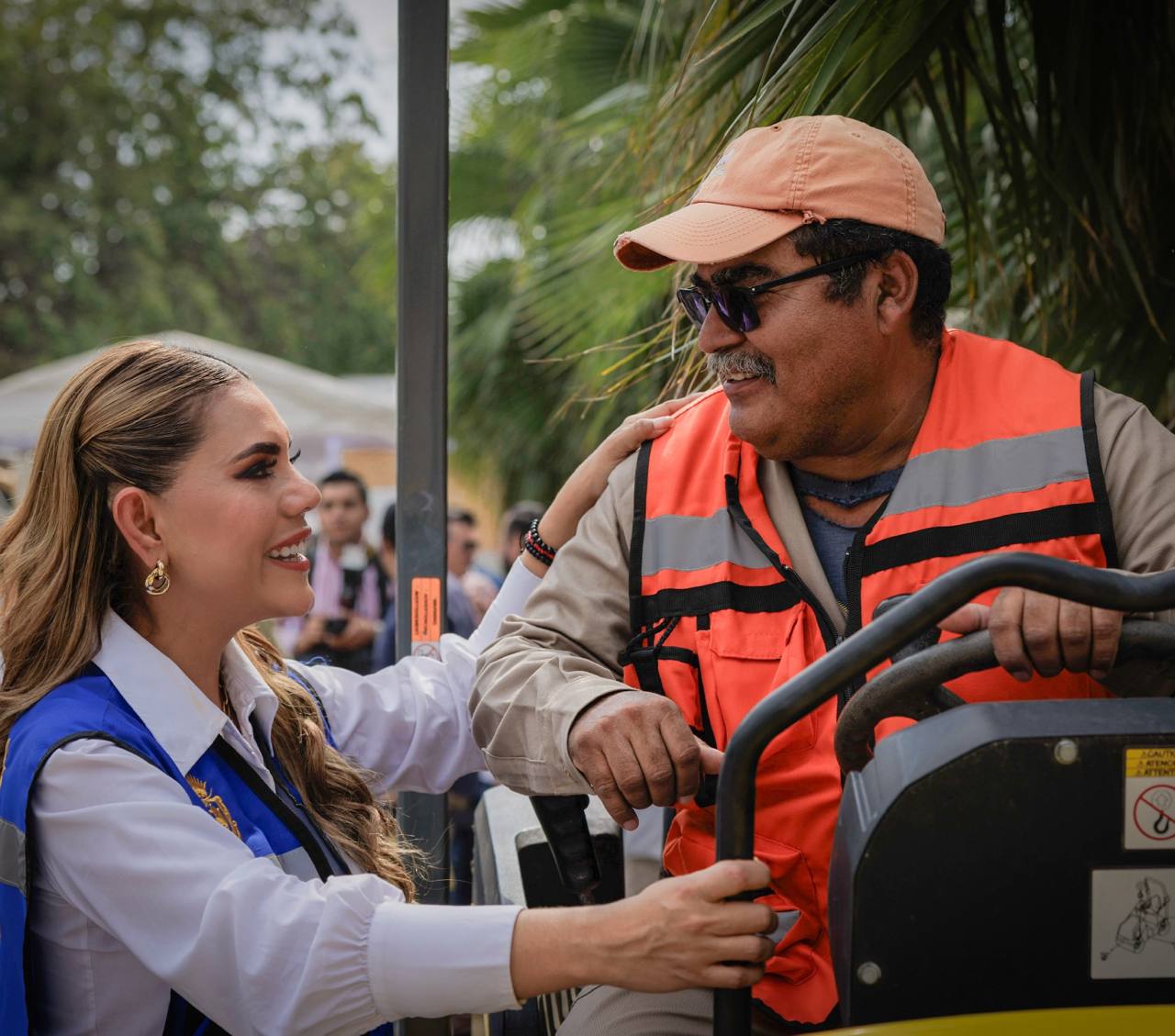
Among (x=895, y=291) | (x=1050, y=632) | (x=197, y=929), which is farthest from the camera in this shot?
(x=895, y=291)

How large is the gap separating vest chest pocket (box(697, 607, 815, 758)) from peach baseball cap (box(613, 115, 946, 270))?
0.59 m

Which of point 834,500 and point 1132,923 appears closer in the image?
point 1132,923

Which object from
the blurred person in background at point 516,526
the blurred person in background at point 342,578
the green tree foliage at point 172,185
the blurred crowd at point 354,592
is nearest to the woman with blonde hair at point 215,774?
the blurred crowd at point 354,592

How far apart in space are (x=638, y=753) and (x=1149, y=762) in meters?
0.67

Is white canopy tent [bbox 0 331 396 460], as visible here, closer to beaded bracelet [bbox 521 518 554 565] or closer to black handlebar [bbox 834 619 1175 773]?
beaded bracelet [bbox 521 518 554 565]

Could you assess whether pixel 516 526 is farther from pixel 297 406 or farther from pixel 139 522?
pixel 139 522

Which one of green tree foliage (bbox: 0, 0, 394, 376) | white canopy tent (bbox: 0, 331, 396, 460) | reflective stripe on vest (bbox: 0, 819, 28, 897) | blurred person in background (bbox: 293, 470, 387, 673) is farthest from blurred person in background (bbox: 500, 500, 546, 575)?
green tree foliage (bbox: 0, 0, 394, 376)

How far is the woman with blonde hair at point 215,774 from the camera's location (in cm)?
167

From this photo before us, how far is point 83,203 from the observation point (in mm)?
23703

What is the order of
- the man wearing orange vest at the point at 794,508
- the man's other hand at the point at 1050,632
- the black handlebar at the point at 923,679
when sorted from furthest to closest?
the man wearing orange vest at the point at 794,508 → the man's other hand at the point at 1050,632 → the black handlebar at the point at 923,679

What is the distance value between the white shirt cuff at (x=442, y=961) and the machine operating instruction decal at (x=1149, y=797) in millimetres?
775

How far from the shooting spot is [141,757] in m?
1.84

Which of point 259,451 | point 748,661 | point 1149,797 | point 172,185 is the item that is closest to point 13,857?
point 259,451

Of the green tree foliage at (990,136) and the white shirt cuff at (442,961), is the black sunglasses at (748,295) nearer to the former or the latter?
the green tree foliage at (990,136)
